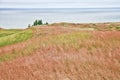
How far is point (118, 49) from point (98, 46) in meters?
2.05

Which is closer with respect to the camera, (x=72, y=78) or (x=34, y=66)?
A: (x=72, y=78)

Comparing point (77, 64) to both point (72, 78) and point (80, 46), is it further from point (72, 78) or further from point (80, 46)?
point (80, 46)

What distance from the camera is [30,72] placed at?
10.2 m

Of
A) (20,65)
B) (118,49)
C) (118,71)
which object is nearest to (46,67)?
(20,65)

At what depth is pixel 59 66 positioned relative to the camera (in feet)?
34.3

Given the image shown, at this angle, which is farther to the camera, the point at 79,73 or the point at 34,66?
the point at 34,66

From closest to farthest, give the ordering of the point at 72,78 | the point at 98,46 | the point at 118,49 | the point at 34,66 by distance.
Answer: the point at 72,78 → the point at 34,66 → the point at 118,49 → the point at 98,46

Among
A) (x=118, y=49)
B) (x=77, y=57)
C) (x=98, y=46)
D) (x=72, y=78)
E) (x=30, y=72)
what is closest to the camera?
(x=72, y=78)

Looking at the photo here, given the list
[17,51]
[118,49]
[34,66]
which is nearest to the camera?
[34,66]

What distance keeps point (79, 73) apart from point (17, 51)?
1153 cm

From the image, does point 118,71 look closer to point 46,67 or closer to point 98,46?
point 46,67

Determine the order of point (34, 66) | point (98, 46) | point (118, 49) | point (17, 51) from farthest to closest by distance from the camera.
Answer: point (17, 51) → point (98, 46) → point (118, 49) → point (34, 66)

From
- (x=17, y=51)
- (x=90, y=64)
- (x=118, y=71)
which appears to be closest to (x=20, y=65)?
(x=90, y=64)

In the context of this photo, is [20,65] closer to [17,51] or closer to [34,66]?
[34,66]
